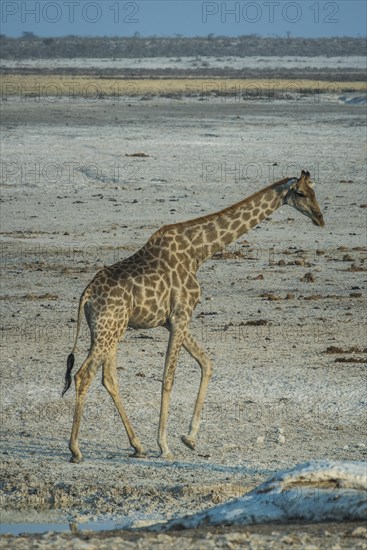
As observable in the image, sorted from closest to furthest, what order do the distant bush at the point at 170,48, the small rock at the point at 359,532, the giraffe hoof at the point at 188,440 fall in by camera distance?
the small rock at the point at 359,532 → the giraffe hoof at the point at 188,440 → the distant bush at the point at 170,48

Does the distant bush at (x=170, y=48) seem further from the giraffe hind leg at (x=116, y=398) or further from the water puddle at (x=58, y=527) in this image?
the water puddle at (x=58, y=527)

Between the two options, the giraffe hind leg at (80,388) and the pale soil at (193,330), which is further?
the giraffe hind leg at (80,388)

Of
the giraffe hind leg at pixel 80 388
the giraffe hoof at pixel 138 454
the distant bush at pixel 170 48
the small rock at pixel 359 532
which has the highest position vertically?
the small rock at pixel 359 532

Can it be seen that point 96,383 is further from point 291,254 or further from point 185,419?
point 291,254

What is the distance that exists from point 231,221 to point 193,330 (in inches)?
142

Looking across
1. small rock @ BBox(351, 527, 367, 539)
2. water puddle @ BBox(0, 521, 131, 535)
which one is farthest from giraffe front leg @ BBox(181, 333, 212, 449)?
small rock @ BBox(351, 527, 367, 539)

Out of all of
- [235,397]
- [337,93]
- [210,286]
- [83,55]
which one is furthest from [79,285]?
[83,55]

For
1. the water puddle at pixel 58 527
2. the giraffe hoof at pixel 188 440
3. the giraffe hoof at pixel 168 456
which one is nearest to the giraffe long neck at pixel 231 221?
the giraffe hoof at pixel 188 440

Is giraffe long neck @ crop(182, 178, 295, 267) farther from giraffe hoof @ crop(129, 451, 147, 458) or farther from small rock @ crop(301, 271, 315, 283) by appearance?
small rock @ crop(301, 271, 315, 283)

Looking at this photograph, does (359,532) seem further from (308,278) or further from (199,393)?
(308,278)

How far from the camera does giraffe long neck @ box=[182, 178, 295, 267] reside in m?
10.8

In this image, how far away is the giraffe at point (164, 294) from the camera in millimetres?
10070

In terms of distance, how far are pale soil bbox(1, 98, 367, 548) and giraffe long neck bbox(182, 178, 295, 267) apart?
150 cm

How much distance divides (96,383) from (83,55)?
118 meters
